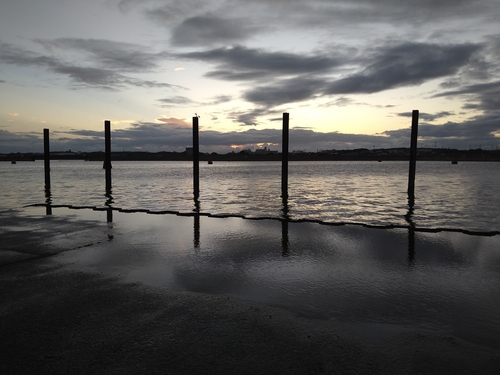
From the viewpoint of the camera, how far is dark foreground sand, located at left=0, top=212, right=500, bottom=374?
352 cm

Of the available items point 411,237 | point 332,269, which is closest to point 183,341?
point 332,269

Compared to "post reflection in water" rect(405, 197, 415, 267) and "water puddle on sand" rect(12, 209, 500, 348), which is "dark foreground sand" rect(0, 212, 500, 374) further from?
"post reflection in water" rect(405, 197, 415, 267)

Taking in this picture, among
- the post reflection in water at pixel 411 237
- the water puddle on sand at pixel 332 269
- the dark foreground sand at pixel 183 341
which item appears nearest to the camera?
the dark foreground sand at pixel 183 341

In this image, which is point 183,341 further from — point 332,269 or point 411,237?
point 411,237

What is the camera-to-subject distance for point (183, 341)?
399cm

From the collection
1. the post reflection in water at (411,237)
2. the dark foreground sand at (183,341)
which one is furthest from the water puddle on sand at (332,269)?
the dark foreground sand at (183,341)

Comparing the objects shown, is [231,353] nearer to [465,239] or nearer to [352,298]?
[352,298]

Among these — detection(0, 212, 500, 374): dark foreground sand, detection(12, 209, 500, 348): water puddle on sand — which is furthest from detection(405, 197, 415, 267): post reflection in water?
detection(0, 212, 500, 374): dark foreground sand

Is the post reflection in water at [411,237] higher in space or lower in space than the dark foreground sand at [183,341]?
lower

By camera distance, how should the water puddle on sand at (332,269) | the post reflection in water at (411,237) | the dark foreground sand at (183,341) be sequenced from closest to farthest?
the dark foreground sand at (183,341), the water puddle on sand at (332,269), the post reflection in water at (411,237)

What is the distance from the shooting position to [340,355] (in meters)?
3.74

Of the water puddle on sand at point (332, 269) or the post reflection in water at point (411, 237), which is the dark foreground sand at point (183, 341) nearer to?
the water puddle on sand at point (332, 269)

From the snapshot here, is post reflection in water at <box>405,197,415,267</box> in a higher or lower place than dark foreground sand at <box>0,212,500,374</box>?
lower

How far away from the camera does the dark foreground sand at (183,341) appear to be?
11.5 feet
